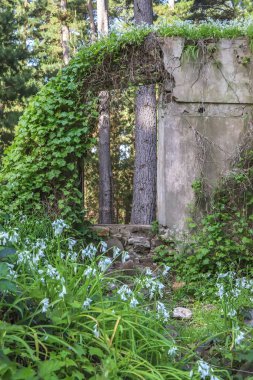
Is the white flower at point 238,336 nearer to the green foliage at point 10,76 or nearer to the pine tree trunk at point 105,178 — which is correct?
the pine tree trunk at point 105,178

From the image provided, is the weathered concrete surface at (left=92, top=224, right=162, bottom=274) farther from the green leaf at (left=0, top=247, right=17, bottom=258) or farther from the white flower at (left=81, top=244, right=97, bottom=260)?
the green leaf at (left=0, top=247, right=17, bottom=258)

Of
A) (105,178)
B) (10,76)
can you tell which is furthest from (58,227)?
(10,76)

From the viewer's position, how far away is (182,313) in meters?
4.07

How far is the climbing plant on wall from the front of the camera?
5.73 meters

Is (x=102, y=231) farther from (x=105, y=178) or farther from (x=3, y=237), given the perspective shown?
(x=105, y=178)

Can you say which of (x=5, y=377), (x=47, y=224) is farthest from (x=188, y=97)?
(x=5, y=377)

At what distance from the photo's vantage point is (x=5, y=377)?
165cm

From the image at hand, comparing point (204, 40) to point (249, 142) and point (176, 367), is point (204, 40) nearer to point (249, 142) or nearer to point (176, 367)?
point (249, 142)

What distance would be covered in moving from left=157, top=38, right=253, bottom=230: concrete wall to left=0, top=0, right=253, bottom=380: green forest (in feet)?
0.12

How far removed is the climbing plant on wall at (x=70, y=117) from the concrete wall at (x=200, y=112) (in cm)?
24

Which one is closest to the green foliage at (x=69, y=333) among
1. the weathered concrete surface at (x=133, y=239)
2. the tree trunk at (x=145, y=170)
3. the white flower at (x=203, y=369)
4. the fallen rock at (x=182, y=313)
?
the white flower at (x=203, y=369)

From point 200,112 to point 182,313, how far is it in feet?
8.98

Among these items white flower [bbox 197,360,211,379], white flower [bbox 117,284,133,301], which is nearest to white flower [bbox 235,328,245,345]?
white flower [bbox 197,360,211,379]

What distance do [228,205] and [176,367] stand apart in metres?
3.49
